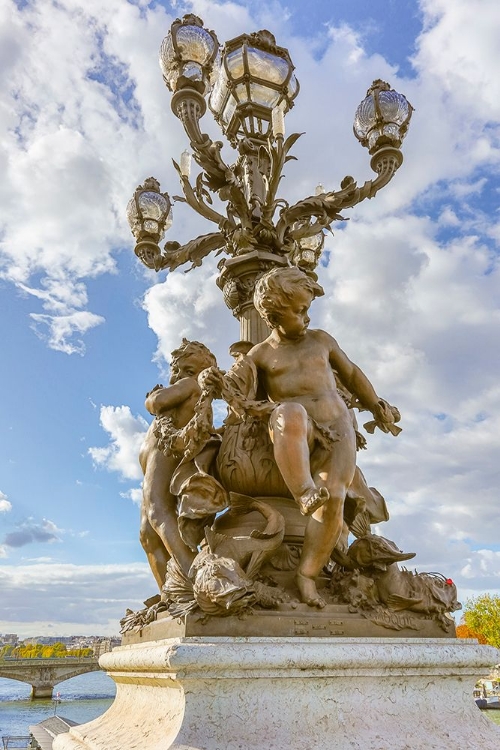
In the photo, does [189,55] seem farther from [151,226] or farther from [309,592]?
[309,592]

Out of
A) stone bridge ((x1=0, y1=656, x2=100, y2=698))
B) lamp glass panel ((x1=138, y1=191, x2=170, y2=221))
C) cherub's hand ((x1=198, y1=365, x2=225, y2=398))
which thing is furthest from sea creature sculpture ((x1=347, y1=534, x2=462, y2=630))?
stone bridge ((x1=0, y1=656, x2=100, y2=698))

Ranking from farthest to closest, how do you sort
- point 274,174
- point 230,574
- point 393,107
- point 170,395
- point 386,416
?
point 393,107 < point 274,174 < point 170,395 < point 386,416 < point 230,574

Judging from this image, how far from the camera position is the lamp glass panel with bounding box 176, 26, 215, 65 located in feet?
20.3

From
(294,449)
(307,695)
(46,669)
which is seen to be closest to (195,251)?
(294,449)

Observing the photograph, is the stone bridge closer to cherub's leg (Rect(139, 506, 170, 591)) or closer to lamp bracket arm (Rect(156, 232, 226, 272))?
lamp bracket arm (Rect(156, 232, 226, 272))

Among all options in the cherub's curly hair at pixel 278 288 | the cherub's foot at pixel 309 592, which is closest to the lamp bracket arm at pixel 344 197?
the cherub's curly hair at pixel 278 288

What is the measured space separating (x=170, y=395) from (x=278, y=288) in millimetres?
1027

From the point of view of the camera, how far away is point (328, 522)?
3.25m

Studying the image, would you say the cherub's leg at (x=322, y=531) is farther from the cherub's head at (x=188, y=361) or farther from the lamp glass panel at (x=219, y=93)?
the lamp glass panel at (x=219, y=93)

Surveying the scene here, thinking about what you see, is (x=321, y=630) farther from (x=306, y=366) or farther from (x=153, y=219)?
(x=153, y=219)

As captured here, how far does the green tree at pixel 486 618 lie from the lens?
32.6m

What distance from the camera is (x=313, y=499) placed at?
2986 mm

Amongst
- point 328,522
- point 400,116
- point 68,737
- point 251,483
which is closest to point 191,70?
point 400,116

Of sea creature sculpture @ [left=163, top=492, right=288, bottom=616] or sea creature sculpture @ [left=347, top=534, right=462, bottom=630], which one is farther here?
sea creature sculpture @ [left=347, top=534, right=462, bottom=630]
